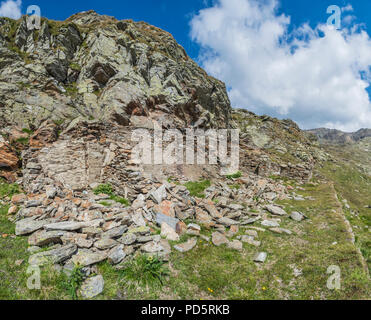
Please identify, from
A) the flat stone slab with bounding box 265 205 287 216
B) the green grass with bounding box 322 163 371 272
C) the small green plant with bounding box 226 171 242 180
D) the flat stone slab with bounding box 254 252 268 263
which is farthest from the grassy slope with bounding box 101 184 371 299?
the small green plant with bounding box 226 171 242 180

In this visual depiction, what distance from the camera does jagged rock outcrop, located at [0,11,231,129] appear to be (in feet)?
53.4

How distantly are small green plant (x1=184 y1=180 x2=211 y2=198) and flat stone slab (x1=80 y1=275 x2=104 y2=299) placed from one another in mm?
8394

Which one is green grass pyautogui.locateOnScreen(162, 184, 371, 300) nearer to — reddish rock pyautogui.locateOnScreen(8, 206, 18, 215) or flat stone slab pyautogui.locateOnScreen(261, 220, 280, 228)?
flat stone slab pyautogui.locateOnScreen(261, 220, 280, 228)

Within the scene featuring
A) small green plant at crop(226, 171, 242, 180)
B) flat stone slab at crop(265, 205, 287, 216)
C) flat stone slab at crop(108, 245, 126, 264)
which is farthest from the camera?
small green plant at crop(226, 171, 242, 180)

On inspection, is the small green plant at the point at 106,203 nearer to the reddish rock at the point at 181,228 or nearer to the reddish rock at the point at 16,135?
the reddish rock at the point at 181,228

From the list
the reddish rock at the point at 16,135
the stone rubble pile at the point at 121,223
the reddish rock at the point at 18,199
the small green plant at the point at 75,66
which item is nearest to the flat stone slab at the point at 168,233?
the stone rubble pile at the point at 121,223

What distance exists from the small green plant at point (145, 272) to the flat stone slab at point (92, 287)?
59 centimetres

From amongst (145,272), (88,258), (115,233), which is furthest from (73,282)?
(115,233)

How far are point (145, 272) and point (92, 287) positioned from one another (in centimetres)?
143

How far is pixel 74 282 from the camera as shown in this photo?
462 centimetres

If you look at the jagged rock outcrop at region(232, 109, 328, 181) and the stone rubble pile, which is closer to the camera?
the stone rubble pile

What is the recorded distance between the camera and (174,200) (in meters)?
10.3

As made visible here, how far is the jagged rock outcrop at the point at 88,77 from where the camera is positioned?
53.4 ft
